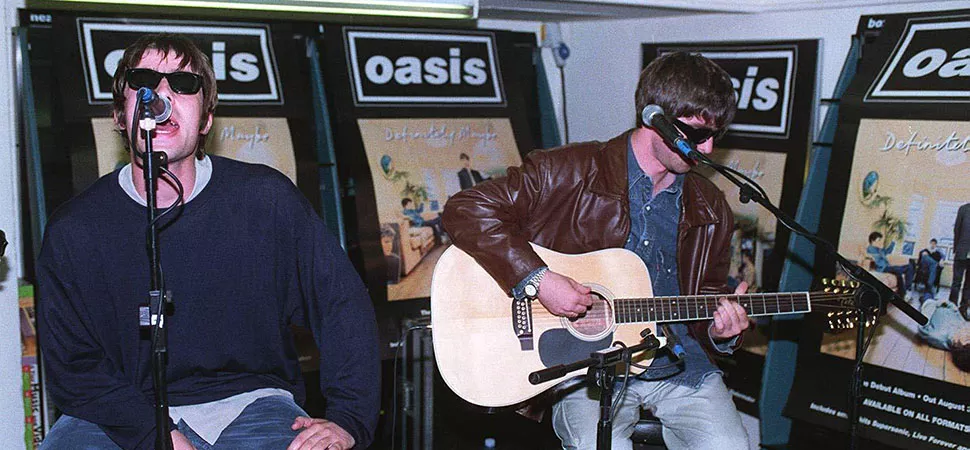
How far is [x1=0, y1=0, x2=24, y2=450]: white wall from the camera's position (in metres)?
3.40

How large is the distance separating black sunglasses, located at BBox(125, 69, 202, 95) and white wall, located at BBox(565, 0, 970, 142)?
7.76 feet

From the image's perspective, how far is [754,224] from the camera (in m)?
3.78

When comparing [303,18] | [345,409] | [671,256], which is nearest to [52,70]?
[303,18]

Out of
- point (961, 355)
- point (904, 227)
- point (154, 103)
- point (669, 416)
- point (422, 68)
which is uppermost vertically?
point (422, 68)

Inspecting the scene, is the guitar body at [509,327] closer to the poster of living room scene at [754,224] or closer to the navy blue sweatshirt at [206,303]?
the navy blue sweatshirt at [206,303]

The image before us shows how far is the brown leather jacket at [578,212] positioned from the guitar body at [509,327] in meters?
0.06

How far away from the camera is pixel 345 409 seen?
7.80 feet

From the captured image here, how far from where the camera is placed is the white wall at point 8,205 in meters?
3.40

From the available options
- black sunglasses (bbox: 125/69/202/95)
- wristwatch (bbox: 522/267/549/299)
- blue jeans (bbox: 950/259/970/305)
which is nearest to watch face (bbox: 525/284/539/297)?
wristwatch (bbox: 522/267/549/299)

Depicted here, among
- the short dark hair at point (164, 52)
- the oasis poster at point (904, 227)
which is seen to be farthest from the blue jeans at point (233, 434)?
the oasis poster at point (904, 227)

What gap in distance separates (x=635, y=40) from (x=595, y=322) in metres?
1.97

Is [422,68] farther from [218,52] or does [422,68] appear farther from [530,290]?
[530,290]

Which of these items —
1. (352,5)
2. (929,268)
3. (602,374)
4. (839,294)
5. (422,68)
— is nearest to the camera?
(602,374)

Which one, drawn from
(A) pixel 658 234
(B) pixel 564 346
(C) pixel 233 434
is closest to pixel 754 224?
(A) pixel 658 234
